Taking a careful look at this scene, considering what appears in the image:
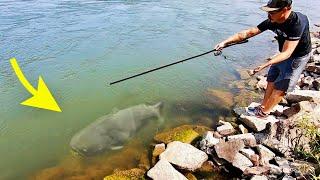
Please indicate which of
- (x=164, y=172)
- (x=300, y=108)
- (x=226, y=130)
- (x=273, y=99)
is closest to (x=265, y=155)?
(x=226, y=130)

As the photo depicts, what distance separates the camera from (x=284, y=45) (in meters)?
5.64

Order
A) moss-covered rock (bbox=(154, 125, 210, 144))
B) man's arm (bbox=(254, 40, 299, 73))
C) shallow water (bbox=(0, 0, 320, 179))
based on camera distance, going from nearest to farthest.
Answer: man's arm (bbox=(254, 40, 299, 73)) < moss-covered rock (bbox=(154, 125, 210, 144)) < shallow water (bbox=(0, 0, 320, 179))

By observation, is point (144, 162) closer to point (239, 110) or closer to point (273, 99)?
point (239, 110)

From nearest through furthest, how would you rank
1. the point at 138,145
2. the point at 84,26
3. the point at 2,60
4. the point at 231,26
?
the point at 138,145 < the point at 2,60 < the point at 84,26 < the point at 231,26

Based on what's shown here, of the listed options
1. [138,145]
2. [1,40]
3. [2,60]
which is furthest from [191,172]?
[1,40]

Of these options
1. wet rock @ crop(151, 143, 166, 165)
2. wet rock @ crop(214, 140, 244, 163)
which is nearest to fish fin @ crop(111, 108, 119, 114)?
wet rock @ crop(151, 143, 166, 165)

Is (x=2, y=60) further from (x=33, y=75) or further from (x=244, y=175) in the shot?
(x=244, y=175)

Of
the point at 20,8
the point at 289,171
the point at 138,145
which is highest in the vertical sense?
the point at 20,8

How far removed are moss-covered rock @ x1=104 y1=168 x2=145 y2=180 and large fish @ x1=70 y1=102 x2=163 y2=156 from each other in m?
1.04

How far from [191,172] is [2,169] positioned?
3525 mm

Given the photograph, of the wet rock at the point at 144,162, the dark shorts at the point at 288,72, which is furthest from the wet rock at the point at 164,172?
the dark shorts at the point at 288,72

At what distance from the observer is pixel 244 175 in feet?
18.5

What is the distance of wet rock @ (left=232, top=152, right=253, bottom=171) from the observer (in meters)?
5.76

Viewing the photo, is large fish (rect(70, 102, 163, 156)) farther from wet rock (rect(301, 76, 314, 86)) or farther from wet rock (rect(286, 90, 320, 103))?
wet rock (rect(301, 76, 314, 86))
